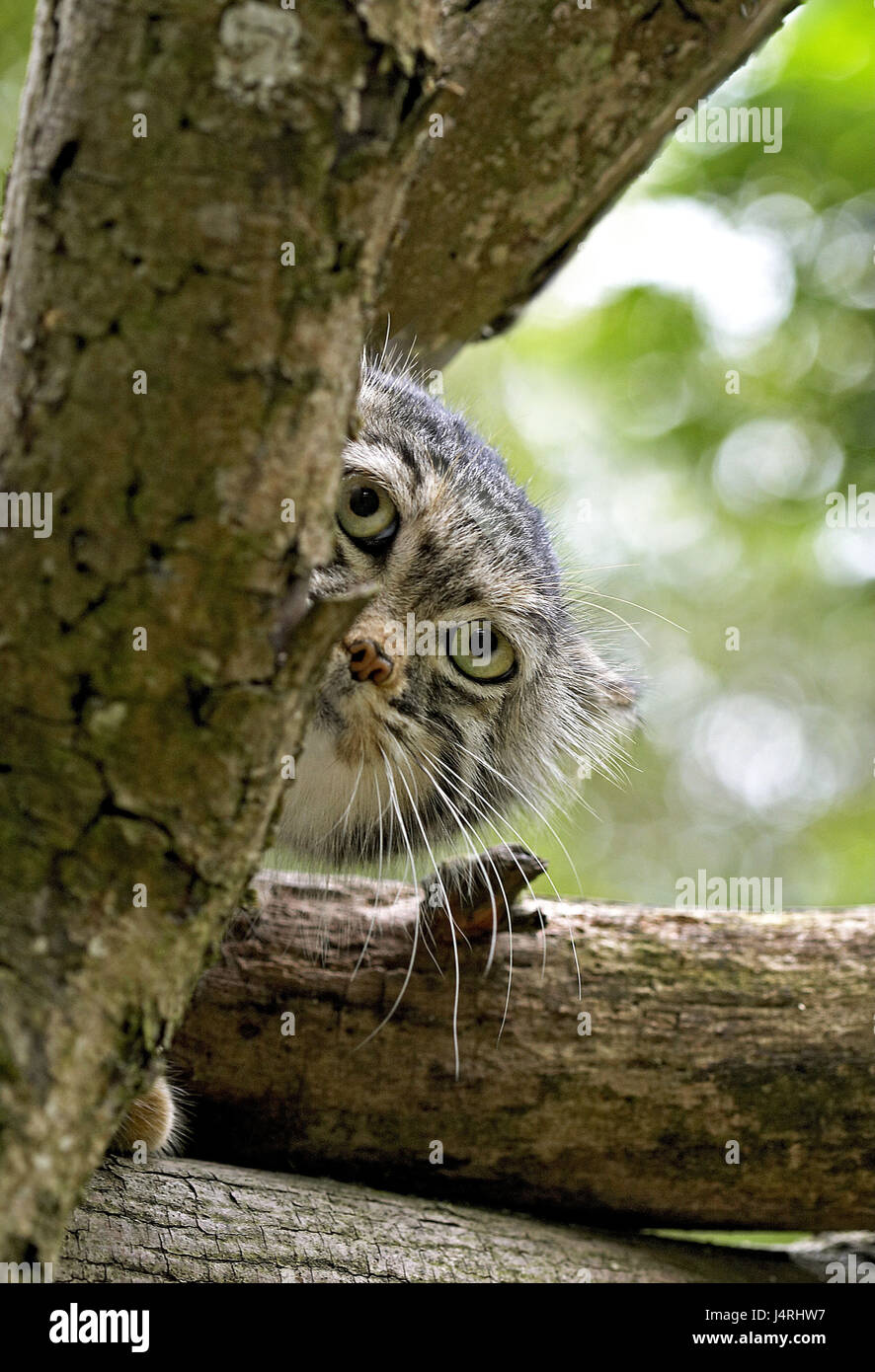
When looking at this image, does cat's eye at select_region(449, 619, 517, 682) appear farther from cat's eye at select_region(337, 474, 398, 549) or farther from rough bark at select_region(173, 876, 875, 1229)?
rough bark at select_region(173, 876, 875, 1229)

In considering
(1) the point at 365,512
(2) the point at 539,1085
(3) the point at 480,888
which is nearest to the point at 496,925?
(3) the point at 480,888

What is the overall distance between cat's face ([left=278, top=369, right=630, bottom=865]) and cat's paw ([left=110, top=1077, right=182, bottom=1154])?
742 millimetres

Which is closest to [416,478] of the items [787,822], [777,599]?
[777,599]

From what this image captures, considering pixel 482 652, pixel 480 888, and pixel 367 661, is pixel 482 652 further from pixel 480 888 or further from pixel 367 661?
pixel 480 888

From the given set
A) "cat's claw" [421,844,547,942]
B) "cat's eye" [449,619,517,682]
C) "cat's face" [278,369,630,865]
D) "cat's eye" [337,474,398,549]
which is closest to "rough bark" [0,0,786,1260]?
"cat's face" [278,369,630,865]

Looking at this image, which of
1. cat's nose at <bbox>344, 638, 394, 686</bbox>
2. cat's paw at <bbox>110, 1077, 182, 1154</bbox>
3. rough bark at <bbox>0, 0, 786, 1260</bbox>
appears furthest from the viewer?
cat's nose at <bbox>344, 638, 394, 686</bbox>

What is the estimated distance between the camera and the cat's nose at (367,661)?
101 inches

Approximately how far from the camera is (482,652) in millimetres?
3100

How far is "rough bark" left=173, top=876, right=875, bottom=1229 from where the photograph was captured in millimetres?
2744

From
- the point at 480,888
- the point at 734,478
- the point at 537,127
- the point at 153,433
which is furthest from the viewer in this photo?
the point at 734,478

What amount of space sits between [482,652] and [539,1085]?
3.79ft

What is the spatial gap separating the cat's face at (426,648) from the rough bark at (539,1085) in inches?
18.8

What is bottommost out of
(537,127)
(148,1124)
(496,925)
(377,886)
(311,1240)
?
(311,1240)

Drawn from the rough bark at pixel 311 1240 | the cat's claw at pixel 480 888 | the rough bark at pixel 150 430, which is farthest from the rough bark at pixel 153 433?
the cat's claw at pixel 480 888
